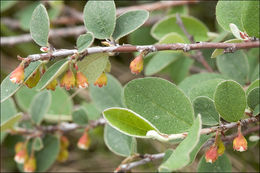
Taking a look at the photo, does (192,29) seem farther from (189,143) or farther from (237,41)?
(189,143)

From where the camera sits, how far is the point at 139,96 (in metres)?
1.08

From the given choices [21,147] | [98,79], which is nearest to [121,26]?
[98,79]

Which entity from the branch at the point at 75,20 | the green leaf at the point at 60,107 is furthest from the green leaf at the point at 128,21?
the branch at the point at 75,20

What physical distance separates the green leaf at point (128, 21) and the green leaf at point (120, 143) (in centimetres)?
39

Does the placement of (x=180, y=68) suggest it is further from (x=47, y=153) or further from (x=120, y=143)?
(x=47, y=153)

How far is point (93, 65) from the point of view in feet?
3.63

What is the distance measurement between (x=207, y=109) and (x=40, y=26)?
1.76 ft

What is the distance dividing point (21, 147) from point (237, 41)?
1.07m

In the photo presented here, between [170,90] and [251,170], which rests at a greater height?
[170,90]

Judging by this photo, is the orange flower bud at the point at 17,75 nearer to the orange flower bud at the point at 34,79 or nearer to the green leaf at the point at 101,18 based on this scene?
the orange flower bud at the point at 34,79

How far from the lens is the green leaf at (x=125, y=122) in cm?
98

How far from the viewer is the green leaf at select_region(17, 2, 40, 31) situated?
2254 millimetres

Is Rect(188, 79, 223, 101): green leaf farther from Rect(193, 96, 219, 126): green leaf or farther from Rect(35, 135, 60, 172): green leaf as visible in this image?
Rect(35, 135, 60, 172): green leaf

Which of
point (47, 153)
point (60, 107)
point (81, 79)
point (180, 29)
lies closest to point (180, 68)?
point (180, 29)
